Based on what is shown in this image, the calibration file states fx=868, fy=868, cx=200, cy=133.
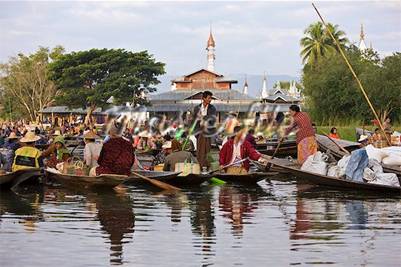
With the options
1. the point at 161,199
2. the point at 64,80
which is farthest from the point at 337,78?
the point at 161,199

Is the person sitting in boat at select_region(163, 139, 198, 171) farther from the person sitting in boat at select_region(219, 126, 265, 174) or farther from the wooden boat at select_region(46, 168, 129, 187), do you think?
the wooden boat at select_region(46, 168, 129, 187)

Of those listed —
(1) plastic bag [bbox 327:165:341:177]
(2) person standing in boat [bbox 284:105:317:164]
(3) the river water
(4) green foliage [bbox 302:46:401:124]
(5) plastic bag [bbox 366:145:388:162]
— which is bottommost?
(3) the river water

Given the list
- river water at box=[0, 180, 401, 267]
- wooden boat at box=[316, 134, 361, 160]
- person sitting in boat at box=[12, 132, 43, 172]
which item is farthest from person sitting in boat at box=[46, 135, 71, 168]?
wooden boat at box=[316, 134, 361, 160]

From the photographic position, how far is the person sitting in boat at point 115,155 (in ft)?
42.3

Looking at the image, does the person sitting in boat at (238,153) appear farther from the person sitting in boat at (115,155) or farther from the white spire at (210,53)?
the white spire at (210,53)

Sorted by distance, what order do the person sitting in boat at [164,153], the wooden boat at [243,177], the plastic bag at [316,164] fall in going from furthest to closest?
the person sitting in boat at [164,153], the plastic bag at [316,164], the wooden boat at [243,177]

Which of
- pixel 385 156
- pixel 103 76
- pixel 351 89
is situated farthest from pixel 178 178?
pixel 103 76

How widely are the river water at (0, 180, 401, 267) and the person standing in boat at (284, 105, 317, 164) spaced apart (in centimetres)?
177

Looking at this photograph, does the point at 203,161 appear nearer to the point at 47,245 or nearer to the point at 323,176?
the point at 323,176

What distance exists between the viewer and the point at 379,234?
927cm

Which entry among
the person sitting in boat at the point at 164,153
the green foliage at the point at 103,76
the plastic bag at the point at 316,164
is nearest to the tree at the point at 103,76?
the green foliage at the point at 103,76

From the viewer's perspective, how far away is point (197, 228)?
977 centimetres

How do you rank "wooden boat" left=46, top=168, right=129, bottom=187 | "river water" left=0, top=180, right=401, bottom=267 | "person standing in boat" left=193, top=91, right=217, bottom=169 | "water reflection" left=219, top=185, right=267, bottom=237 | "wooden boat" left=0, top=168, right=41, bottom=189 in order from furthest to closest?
1. "person standing in boat" left=193, top=91, right=217, bottom=169
2. "wooden boat" left=0, top=168, right=41, bottom=189
3. "wooden boat" left=46, top=168, right=129, bottom=187
4. "water reflection" left=219, top=185, right=267, bottom=237
5. "river water" left=0, top=180, right=401, bottom=267

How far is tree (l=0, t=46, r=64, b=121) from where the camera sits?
222 ft
